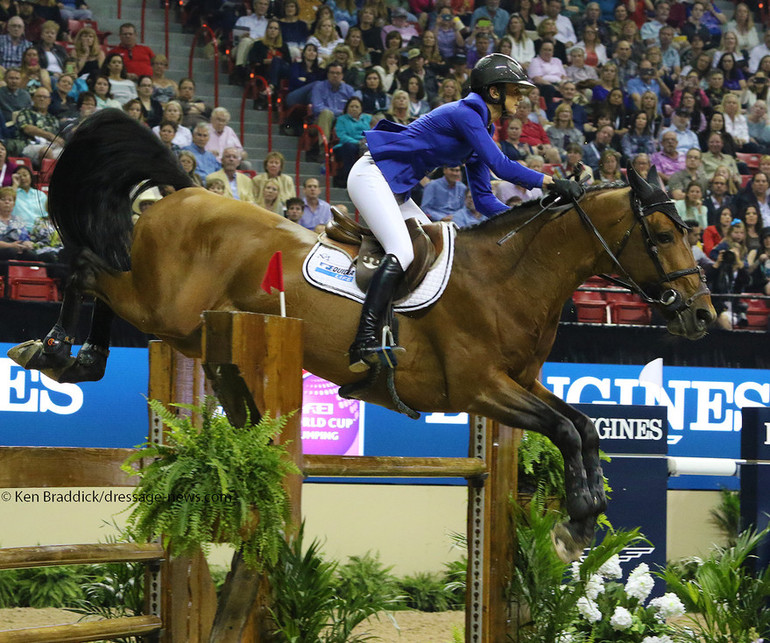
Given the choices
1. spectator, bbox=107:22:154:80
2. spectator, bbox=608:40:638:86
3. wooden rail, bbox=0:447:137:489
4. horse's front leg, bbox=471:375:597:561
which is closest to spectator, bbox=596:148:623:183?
spectator, bbox=608:40:638:86

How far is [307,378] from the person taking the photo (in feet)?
22.7

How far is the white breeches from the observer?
167 inches

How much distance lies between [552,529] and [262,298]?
151cm

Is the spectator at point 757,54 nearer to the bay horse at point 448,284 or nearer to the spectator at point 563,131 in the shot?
the spectator at point 563,131

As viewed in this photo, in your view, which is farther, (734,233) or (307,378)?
(734,233)

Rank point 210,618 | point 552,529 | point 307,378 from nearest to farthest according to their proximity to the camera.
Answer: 1. point 210,618
2. point 552,529
3. point 307,378

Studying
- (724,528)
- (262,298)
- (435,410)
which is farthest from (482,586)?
(724,528)

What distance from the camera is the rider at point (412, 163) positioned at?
4.12m

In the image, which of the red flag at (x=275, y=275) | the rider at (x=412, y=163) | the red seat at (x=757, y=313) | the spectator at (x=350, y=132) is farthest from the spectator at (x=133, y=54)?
the red flag at (x=275, y=275)

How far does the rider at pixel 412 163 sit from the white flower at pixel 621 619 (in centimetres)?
161

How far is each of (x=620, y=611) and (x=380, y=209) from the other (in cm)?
203

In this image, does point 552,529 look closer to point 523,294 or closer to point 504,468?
point 504,468

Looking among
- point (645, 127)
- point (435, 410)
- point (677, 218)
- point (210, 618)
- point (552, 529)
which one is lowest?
point (210, 618)

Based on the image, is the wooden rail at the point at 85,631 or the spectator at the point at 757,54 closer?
the wooden rail at the point at 85,631
